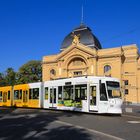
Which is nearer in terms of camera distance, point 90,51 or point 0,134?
point 0,134

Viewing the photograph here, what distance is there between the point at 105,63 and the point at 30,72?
2696cm

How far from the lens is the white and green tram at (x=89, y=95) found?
2183 cm

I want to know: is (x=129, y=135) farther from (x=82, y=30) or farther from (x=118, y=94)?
(x=82, y=30)

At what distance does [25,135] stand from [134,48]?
200ft

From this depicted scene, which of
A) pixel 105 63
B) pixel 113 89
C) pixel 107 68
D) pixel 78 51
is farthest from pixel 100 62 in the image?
pixel 113 89

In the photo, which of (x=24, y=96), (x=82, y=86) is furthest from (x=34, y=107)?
(x=82, y=86)

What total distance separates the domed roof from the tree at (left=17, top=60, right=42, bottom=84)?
13261 millimetres

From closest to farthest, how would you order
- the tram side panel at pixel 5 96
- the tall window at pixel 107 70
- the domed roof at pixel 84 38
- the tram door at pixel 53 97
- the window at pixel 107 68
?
the tram door at pixel 53 97 < the tram side panel at pixel 5 96 < the tall window at pixel 107 70 < the window at pixel 107 68 < the domed roof at pixel 84 38

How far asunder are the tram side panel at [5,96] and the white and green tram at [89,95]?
452 inches

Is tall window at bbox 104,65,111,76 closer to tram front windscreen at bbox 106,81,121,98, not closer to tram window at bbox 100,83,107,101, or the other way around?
tram front windscreen at bbox 106,81,121,98

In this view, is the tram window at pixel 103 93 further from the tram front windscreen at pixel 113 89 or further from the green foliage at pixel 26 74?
the green foliage at pixel 26 74

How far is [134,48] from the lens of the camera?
228 feet

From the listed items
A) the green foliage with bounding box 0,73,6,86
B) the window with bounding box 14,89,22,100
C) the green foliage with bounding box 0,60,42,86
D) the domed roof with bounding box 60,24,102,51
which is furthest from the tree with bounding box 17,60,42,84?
the window with bounding box 14,89,22,100

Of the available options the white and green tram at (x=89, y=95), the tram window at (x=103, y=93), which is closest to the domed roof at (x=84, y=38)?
the white and green tram at (x=89, y=95)
